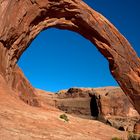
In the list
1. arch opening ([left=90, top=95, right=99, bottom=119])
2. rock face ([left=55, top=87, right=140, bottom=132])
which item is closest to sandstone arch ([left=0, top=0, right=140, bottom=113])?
rock face ([left=55, top=87, right=140, bottom=132])

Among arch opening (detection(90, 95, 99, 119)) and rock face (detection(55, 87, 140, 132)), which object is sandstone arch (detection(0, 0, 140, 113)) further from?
arch opening (detection(90, 95, 99, 119))

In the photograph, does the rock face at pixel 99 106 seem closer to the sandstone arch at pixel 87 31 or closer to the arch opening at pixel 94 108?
the arch opening at pixel 94 108

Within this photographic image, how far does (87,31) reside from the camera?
19.9 meters

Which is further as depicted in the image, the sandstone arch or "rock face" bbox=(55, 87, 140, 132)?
"rock face" bbox=(55, 87, 140, 132)

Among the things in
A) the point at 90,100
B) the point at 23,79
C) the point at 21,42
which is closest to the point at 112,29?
the point at 21,42

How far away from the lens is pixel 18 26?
1664cm

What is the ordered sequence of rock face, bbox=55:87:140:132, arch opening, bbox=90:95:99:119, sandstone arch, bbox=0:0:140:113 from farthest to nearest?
1. arch opening, bbox=90:95:99:119
2. rock face, bbox=55:87:140:132
3. sandstone arch, bbox=0:0:140:113

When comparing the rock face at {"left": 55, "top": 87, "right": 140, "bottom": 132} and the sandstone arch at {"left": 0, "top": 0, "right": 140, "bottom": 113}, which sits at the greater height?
the sandstone arch at {"left": 0, "top": 0, "right": 140, "bottom": 113}

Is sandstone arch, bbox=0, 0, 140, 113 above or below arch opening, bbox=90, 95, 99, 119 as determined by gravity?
Result: above

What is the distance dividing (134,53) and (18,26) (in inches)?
297

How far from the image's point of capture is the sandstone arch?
17712 millimetres

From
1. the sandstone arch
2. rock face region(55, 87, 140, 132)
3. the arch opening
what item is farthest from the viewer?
the arch opening

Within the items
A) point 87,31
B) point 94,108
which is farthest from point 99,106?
point 87,31

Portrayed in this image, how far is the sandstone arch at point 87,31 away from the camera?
697 inches
